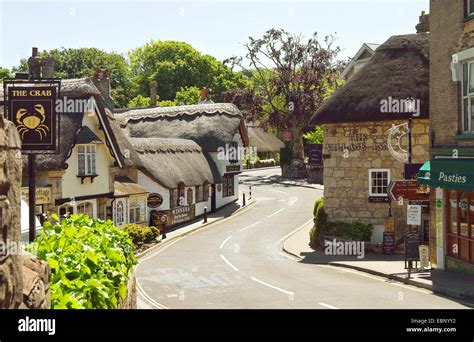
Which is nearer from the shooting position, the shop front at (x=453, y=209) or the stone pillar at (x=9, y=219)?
the stone pillar at (x=9, y=219)

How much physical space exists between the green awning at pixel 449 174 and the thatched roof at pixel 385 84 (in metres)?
5.26

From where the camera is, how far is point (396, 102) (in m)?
24.6

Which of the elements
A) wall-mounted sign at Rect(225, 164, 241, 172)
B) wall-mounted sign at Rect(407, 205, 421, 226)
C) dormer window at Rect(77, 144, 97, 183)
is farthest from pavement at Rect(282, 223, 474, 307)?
wall-mounted sign at Rect(225, 164, 241, 172)

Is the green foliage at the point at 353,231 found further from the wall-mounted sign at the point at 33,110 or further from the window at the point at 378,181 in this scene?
the wall-mounted sign at the point at 33,110

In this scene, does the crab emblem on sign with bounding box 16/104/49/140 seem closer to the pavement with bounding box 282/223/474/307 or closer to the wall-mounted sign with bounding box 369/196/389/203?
the pavement with bounding box 282/223/474/307

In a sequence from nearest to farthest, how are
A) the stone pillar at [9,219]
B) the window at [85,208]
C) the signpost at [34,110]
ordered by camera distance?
1. the stone pillar at [9,219]
2. the signpost at [34,110]
3. the window at [85,208]

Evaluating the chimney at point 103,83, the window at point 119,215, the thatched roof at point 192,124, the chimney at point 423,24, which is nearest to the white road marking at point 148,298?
the window at point 119,215

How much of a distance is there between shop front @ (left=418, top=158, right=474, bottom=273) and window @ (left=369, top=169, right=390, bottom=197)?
5490 mm

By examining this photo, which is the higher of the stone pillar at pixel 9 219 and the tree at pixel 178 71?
the tree at pixel 178 71

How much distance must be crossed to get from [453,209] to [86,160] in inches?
627

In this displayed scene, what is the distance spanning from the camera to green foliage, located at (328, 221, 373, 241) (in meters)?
25.0

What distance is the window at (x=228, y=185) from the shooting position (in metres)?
44.7

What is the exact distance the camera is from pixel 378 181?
25.3 metres
